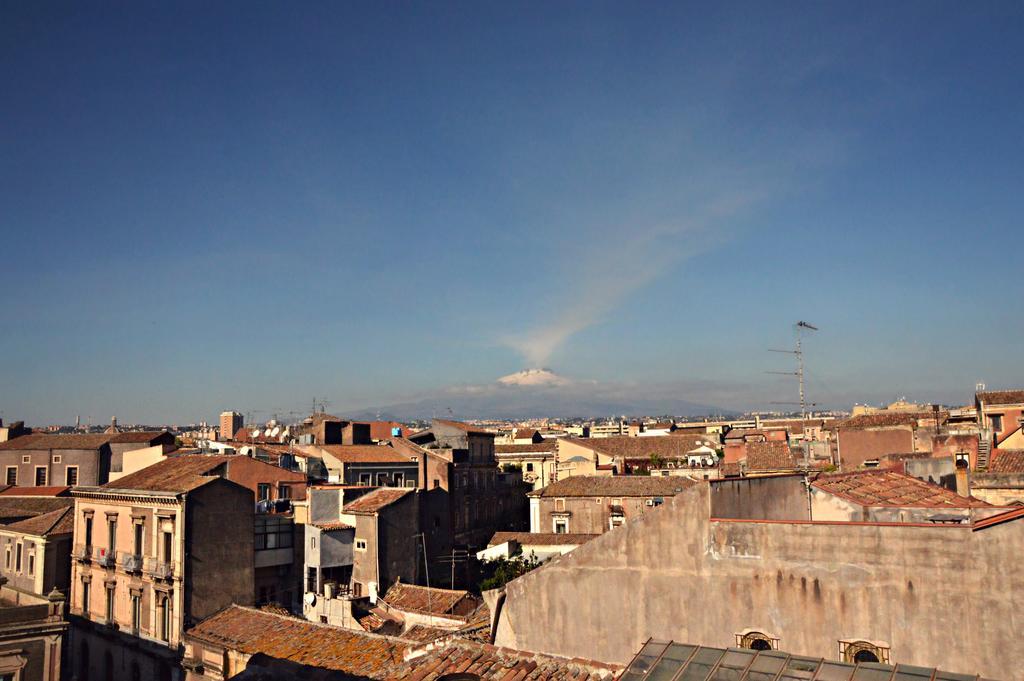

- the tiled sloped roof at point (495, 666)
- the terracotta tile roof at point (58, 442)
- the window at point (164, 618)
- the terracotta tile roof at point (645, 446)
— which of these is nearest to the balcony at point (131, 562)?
the window at point (164, 618)

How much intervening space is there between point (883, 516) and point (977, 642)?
469 centimetres

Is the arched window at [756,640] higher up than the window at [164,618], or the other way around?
the arched window at [756,640]

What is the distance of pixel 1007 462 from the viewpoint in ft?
91.2

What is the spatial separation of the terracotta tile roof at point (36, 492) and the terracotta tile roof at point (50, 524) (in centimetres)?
1133

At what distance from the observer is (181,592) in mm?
33312

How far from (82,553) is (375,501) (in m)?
15.2

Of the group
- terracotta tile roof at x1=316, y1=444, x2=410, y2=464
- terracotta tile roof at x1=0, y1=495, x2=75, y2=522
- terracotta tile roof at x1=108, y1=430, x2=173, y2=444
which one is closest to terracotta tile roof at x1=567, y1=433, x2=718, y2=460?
terracotta tile roof at x1=316, y1=444, x2=410, y2=464

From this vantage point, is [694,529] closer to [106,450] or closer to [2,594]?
[2,594]

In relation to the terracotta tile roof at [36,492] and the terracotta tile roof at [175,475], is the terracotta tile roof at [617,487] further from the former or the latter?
the terracotta tile roof at [36,492]

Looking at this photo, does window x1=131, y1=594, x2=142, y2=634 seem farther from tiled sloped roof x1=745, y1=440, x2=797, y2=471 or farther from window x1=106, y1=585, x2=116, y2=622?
tiled sloped roof x1=745, y1=440, x2=797, y2=471

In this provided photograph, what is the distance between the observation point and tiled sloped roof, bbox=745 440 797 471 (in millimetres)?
53147

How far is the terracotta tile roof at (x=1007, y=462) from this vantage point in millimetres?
26391

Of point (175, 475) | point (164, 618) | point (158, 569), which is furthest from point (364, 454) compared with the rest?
point (164, 618)

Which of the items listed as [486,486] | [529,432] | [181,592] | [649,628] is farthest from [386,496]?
[529,432]
